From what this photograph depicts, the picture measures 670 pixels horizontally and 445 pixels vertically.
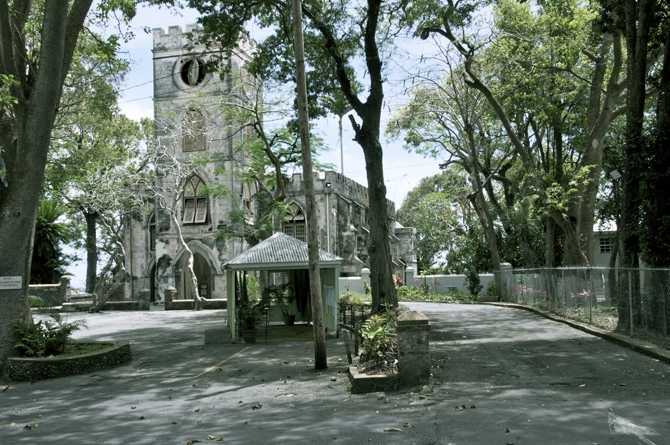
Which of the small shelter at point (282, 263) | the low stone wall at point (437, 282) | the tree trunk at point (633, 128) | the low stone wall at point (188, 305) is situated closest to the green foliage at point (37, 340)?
the small shelter at point (282, 263)

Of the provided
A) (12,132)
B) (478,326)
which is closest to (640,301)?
(478,326)

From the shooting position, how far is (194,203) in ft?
130

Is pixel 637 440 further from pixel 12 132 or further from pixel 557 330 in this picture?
pixel 12 132

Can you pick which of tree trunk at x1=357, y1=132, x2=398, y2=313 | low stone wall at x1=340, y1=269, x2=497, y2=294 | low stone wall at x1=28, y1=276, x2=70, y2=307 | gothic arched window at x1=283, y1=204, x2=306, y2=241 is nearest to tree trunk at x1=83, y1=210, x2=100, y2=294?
low stone wall at x1=28, y1=276, x2=70, y2=307

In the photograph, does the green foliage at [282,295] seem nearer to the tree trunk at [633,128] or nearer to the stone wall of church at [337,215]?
the tree trunk at [633,128]

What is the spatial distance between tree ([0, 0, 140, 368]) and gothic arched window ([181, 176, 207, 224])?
26.0 metres

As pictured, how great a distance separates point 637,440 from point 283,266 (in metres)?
12.1

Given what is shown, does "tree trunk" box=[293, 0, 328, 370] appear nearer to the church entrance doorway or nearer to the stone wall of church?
the stone wall of church

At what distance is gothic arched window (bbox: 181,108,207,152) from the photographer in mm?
35241

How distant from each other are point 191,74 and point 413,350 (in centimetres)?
3266

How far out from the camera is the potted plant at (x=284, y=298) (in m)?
22.0

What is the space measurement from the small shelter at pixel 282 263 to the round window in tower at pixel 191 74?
22123 millimetres

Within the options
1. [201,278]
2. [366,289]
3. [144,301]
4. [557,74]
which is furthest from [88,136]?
[557,74]

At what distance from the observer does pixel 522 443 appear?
20.3 ft
